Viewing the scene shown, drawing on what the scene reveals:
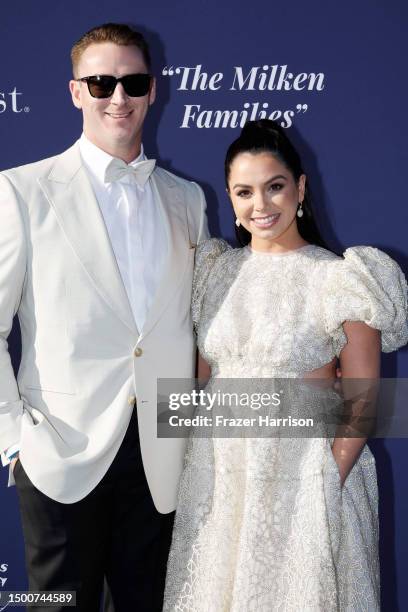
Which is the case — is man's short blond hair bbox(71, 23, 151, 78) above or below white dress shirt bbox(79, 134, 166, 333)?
above

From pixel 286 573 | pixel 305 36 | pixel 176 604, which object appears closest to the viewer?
pixel 286 573

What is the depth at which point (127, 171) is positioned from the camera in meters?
2.08

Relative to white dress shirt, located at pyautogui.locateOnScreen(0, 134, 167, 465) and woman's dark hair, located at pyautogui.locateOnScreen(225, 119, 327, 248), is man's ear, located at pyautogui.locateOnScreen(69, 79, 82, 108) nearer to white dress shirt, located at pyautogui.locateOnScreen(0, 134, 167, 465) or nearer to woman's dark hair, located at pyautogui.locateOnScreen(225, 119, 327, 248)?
white dress shirt, located at pyautogui.locateOnScreen(0, 134, 167, 465)

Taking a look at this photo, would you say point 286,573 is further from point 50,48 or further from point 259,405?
point 50,48

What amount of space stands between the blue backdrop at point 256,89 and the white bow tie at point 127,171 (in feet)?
2.25

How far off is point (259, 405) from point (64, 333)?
52 cm

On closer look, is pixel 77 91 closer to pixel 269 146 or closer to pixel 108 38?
pixel 108 38

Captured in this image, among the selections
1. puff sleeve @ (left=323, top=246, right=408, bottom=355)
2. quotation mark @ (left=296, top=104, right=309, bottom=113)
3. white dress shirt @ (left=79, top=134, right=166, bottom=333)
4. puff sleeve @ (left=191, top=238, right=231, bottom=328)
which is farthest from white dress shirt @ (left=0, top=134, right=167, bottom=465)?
quotation mark @ (left=296, top=104, right=309, bottom=113)

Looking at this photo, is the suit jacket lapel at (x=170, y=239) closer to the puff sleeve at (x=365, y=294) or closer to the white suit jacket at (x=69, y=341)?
the white suit jacket at (x=69, y=341)

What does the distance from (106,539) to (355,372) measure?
0.79 meters

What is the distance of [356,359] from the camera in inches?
76.0

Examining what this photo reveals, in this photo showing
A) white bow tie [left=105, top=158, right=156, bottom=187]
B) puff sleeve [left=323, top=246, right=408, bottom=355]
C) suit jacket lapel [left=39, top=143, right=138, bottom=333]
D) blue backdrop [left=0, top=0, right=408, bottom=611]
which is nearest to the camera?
puff sleeve [left=323, top=246, right=408, bottom=355]

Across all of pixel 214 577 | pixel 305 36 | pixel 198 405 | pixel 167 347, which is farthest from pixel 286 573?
pixel 305 36

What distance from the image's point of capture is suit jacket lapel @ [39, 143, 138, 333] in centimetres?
196
